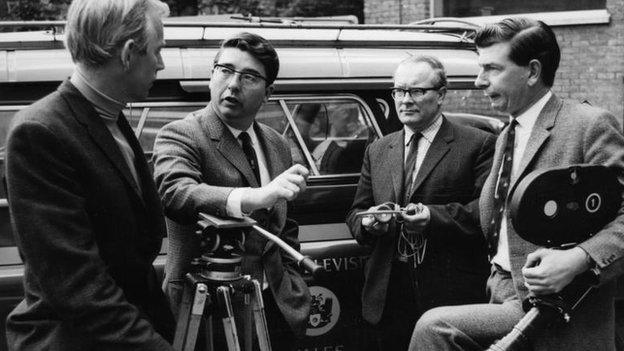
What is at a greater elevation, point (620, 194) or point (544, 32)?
point (544, 32)

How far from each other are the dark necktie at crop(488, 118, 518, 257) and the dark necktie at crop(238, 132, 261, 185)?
0.99 metres

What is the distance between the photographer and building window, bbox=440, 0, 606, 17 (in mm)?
11820

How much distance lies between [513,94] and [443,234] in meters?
0.85

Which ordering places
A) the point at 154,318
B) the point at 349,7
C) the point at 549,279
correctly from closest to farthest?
the point at 154,318 → the point at 549,279 → the point at 349,7

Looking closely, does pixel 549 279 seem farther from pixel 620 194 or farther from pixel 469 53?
pixel 469 53

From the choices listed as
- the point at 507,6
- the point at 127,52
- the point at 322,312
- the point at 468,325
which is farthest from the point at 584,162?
the point at 507,6

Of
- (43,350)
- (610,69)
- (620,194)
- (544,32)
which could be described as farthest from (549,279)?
(610,69)

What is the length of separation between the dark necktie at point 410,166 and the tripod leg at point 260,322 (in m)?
1.28

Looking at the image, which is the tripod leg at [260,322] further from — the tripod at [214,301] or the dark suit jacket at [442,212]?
the dark suit jacket at [442,212]

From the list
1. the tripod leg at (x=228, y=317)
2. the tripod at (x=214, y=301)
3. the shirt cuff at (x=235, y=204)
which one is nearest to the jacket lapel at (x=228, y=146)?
the shirt cuff at (x=235, y=204)

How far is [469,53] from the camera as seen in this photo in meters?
5.38

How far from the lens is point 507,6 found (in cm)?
1276

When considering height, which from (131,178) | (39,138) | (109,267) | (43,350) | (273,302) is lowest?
(273,302)

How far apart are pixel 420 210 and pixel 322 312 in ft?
3.23
